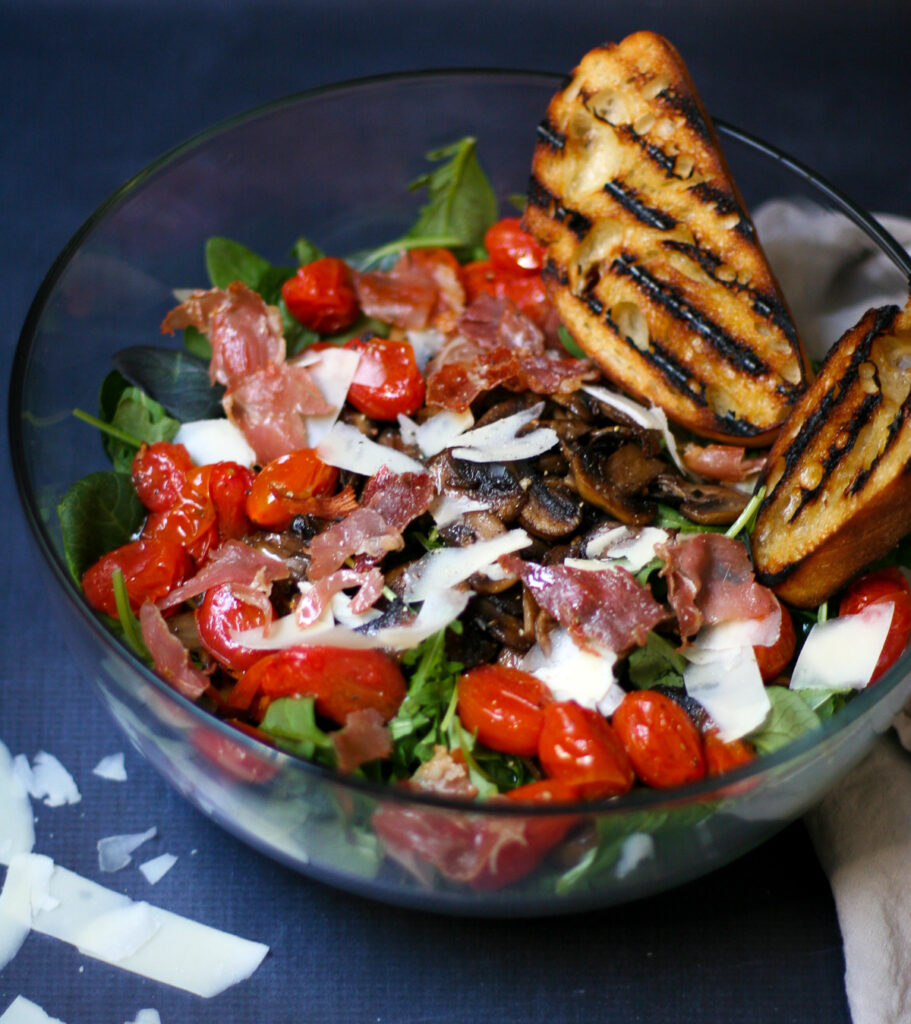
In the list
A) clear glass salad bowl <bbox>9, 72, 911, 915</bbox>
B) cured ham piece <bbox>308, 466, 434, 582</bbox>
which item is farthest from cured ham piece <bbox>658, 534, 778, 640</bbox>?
cured ham piece <bbox>308, 466, 434, 582</bbox>

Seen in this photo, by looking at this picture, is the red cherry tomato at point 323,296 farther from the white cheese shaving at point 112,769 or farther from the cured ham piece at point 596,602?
the white cheese shaving at point 112,769

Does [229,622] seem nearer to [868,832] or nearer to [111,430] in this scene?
[111,430]

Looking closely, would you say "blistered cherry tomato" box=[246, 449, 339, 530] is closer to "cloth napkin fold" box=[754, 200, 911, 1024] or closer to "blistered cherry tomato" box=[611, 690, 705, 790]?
"blistered cherry tomato" box=[611, 690, 705, 790]

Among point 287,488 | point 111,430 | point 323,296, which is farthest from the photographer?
point 323,296

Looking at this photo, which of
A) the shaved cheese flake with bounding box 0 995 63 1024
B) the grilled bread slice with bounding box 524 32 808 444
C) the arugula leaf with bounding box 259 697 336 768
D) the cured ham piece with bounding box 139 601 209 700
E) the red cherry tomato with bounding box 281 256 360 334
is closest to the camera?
the arugula leaf with bounding box 259 697 336 768

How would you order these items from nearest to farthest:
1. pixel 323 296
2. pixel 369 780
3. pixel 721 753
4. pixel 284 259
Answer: pixel 369 780
pixel 721 753
pixel 323 296
pixel 284 259

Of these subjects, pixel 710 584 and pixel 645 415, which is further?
pixel 645 415

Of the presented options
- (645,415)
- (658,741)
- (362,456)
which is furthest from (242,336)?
(658,741)

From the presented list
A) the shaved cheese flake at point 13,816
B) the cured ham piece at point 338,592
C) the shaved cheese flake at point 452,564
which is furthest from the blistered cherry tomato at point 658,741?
the shaved cheese flake at point 13,816
